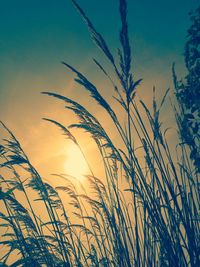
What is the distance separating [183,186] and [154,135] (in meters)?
0.35

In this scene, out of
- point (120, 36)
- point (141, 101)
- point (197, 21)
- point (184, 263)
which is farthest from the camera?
point (197, 21)

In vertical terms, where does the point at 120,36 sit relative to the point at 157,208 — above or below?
above

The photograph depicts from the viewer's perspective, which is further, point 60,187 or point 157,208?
point 60,187

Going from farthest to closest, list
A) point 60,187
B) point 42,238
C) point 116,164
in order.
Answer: point 60,187
point 116,164
point 42,238

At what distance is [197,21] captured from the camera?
212 inches

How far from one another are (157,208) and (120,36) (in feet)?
2.74

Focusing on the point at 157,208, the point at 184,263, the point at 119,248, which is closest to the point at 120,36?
the point at 157,208

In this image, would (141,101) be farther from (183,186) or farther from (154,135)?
(183,186)

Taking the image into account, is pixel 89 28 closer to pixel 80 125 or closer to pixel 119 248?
pixel 80 125

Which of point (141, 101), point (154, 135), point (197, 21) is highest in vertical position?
point (197, 21)

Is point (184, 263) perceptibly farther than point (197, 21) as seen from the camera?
No

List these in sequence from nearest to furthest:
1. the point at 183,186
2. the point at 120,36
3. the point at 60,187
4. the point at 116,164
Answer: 1. the point at 120,36
2. the point at 183,186
3. the point at 116,164
4. the point at 60,187

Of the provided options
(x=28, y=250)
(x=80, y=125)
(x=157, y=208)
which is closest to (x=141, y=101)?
(x=80, y=125)

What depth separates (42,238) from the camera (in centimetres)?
206
